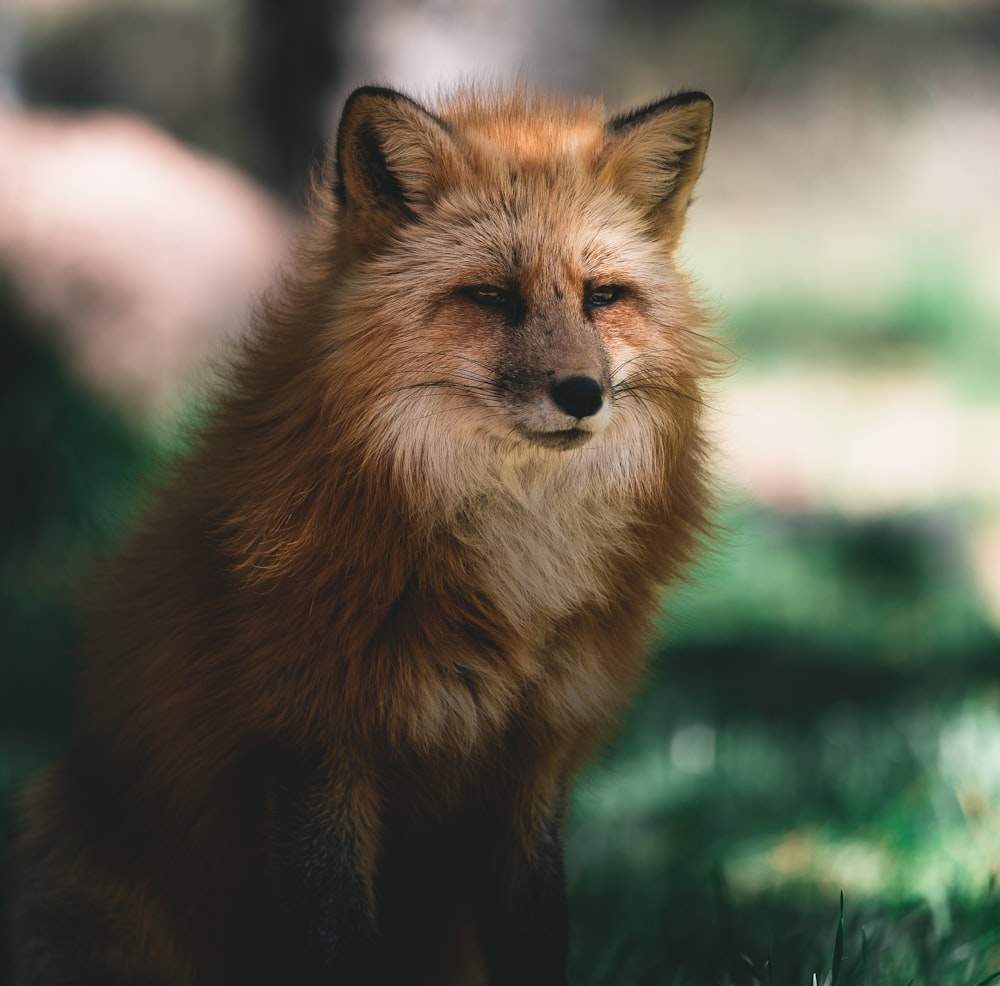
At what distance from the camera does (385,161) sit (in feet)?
9.93

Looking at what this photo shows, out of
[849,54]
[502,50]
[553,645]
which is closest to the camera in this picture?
[553,645]

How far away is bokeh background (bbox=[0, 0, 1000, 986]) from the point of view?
4000 mm

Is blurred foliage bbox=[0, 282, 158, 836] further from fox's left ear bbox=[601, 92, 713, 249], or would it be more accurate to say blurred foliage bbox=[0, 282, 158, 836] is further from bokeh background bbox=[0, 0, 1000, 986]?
fox's left ear bbox=[601, 92, 713, 249]

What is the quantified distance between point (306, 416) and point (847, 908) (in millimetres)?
2305

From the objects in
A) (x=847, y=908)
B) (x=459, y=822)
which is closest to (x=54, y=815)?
(x=459, y=822)

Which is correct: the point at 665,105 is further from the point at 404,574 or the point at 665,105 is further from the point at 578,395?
the point at 404,574

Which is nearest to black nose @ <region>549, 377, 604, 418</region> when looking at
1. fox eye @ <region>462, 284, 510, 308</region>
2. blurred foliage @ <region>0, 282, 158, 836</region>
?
fox eye @ <region>462, 284, 510, 308</region>

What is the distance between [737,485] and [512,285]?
3.81ft

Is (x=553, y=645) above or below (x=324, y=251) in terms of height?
below

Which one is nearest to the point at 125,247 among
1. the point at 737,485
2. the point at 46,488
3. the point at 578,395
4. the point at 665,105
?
the point at 46,488

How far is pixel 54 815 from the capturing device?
3480 mm

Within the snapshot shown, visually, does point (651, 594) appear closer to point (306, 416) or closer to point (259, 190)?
point (306, 416)

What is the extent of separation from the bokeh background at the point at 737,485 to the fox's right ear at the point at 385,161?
0.89 m

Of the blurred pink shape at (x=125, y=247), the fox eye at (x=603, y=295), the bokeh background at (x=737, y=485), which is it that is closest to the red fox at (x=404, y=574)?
the fox eye at (x=603, y=295)
